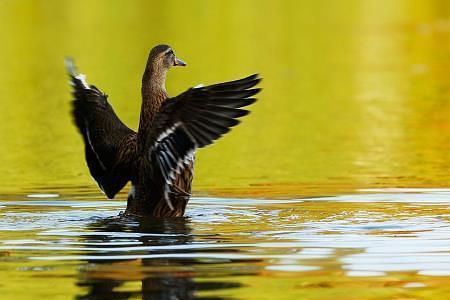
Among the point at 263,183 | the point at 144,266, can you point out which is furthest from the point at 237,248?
the point at 263,183

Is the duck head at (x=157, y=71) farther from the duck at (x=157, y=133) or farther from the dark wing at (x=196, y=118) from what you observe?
the dark wing at (x=196, y=118)

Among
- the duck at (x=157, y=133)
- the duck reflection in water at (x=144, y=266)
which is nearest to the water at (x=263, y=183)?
the duck reflection in water at (x=144, y=266)

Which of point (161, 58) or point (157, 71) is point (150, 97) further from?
point (161, 58)

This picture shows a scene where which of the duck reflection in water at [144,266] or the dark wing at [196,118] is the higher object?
the dark wing at [196,118]

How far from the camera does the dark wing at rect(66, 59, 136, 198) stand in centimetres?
1202

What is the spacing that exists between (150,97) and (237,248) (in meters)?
2.28

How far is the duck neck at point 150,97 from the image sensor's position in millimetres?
11648

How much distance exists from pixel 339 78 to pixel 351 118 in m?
6.28

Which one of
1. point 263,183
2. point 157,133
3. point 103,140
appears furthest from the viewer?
point 263,183

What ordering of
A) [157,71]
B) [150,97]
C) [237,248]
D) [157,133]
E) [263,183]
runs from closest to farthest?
[237,248] → [157,133] → [150,97] → [157,71] → [263,183]

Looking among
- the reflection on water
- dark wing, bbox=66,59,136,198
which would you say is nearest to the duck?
dark wing, bbox=66,59,136,198

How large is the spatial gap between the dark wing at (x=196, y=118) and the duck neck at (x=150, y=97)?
0.39 meters

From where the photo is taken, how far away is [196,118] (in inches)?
429

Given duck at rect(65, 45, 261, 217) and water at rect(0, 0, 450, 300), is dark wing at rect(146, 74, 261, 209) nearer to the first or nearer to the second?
duck at rect(65, 45, 261, 217)
